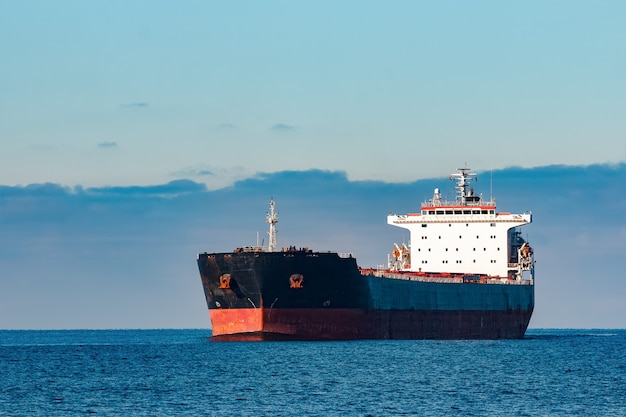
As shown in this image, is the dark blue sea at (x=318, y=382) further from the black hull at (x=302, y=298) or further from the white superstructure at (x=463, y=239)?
the white superstructure at (x=463, y=239)

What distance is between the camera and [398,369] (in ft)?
159

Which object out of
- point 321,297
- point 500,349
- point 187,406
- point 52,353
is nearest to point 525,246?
point 500,349

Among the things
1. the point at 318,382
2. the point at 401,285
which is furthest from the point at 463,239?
the point at 318,382

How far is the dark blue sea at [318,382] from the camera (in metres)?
36.5

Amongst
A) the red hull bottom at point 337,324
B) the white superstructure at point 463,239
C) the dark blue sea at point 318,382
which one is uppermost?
the white superstructure at point 463,239

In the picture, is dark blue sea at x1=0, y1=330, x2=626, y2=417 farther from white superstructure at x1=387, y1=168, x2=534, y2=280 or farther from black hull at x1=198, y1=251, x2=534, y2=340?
white superstructure at x1=387, y1=168, x2=534, y2=280

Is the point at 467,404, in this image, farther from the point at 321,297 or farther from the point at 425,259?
the point at 425,259

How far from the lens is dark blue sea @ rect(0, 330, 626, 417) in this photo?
120 feet

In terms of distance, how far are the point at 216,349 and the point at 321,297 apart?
6.06 metres

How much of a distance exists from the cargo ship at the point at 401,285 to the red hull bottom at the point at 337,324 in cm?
6

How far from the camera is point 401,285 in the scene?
65.2 meters

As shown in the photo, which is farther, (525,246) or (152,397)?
(525,246)

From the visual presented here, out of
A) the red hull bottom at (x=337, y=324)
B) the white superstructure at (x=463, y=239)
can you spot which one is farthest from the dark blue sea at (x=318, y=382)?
the white superstructure at (x=463, y=239)

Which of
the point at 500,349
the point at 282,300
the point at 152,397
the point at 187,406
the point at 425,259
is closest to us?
the point at 187,406
